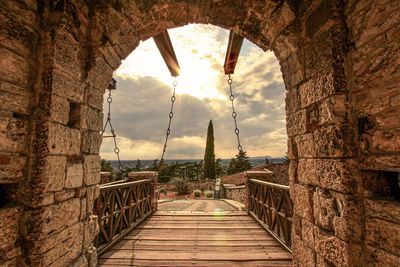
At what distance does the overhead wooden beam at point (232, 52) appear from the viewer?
10.9 ft

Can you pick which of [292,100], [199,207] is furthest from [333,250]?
[199,207]

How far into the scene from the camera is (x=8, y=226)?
156cm

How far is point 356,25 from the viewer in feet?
5.31

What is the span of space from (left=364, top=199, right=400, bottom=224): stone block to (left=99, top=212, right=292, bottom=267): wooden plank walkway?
1884mm

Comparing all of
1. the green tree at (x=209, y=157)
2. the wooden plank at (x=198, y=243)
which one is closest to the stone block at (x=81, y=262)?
the wooden plank at (x=198, y=243)

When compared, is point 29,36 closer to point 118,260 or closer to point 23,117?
point 23,117

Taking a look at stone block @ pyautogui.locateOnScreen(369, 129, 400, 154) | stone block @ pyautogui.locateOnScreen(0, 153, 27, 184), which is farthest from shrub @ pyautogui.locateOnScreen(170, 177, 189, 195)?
stone block @ pyautogui.locateOnScreen(369, 129, 400, 154)

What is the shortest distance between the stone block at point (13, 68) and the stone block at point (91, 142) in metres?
0.70

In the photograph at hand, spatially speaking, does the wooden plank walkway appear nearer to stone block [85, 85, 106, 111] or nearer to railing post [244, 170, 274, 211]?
railing post [244, 170, 274, 211]

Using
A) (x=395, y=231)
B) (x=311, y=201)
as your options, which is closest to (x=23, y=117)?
(x=311, y=201)

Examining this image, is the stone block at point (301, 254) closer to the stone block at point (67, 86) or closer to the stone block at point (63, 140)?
the stone block at point (63, 140)

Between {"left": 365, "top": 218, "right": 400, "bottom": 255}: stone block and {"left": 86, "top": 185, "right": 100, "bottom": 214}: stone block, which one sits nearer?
{"left": 365, "top": 218, "right": 400, "bottom": 255}: stone block

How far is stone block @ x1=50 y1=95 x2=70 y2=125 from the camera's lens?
181cm

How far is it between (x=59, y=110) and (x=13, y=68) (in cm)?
42
